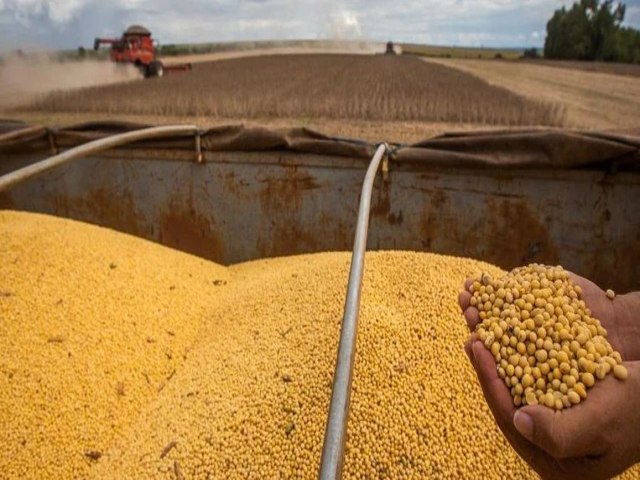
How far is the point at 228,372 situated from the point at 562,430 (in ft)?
4.22

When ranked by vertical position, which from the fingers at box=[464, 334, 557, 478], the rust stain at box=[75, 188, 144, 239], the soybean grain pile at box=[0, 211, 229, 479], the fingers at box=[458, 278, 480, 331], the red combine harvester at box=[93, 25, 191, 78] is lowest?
the soybean grain pile at box=[0, 211, 229, 479]

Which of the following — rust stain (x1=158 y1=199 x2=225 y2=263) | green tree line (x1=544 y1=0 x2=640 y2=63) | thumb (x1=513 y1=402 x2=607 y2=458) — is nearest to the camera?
thumb (x1=513 y1=402 x2=607 y2=458)

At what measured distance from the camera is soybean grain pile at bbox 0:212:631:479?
164 cm

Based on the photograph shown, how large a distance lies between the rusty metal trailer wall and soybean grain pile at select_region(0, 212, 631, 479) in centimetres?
44

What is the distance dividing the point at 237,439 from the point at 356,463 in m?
0.40

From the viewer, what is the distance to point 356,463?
1.59m

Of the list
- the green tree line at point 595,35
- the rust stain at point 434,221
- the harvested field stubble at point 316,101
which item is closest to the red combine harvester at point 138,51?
the harvested field stubble at point 316,101

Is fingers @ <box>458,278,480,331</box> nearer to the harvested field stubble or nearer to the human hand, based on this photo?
the human hand

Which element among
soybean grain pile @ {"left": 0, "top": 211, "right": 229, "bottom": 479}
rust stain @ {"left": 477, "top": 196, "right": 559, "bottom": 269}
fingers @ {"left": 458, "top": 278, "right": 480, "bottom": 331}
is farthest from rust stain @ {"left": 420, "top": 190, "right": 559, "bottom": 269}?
fingers @ {"left": 458, "top": 278, "right": 480, "bottom": 331}

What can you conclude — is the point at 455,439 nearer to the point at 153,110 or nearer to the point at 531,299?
the point at 531,299

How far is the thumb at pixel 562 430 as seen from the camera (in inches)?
39.8

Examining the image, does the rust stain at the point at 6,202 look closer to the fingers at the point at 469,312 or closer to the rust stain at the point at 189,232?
the rust stain at the point at 189,232

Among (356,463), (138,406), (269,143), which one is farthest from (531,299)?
(269,143)

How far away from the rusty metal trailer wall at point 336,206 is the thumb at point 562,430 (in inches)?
73.3
